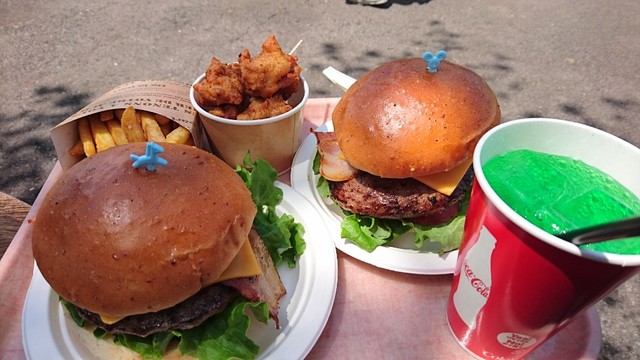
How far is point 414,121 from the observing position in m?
→ 1.47

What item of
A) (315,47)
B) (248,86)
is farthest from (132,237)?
(315,47)

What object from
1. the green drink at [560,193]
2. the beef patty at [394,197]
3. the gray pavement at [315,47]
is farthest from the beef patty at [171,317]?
the gray pavement at [315,47]

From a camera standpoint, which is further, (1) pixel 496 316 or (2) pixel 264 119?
(2) pixel 264 119

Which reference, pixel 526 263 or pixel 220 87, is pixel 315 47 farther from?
pixel 526 263

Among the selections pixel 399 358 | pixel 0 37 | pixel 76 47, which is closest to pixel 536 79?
pixel 399 358

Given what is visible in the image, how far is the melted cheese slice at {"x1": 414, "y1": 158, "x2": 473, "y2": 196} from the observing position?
1568 mm

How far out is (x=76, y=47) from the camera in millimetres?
4648

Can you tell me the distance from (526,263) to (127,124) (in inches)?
57.4

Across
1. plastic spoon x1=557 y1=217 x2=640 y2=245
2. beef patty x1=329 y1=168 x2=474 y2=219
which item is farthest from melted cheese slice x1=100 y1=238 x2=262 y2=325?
plastic spoon x1=557 y1=217 x2=640 y2=245

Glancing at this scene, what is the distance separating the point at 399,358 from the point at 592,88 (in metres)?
4.08

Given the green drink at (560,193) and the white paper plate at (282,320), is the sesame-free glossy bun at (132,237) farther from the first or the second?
the green drink at (560,193)

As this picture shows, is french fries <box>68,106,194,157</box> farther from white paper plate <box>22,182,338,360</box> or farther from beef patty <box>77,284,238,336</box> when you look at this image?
beef patty <box>77,284,238,336</box>

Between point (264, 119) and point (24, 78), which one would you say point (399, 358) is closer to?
point (264, 119)

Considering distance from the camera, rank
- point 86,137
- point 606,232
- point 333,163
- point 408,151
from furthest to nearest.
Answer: point 86,137 < point 333,163 < point 408,151 < point 606,232
